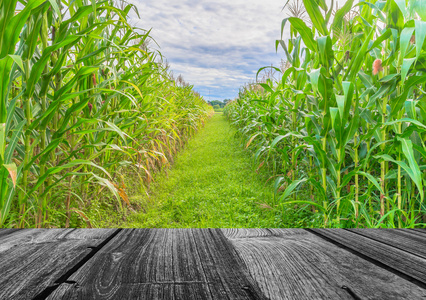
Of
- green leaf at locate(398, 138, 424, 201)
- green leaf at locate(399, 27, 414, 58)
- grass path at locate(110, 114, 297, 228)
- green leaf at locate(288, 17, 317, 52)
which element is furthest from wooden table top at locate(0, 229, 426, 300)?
grass path at locate(110, 114, 297, 228)

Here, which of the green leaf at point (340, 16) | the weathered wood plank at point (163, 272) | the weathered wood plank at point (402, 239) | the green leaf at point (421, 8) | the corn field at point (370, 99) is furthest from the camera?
the green leaf at point (340, 16)

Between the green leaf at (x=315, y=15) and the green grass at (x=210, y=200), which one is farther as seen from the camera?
the green grass at (x=210, y=200)

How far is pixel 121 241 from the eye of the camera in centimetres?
54

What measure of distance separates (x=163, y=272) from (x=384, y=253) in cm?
38

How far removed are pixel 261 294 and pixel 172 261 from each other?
15 cm

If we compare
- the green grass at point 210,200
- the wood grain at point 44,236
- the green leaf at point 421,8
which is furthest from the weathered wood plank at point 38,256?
the green grass at point 210,200

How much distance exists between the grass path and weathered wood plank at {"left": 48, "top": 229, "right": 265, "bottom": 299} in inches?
74.8

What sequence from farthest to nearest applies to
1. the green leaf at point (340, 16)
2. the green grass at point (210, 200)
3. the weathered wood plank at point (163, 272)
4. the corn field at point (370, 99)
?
1. the green grass at point (210, 200)
2. the green leaf at point (340, 16)
3. the corn field at point (370, 99)
4. the weathered wood plank at point (163, 272)

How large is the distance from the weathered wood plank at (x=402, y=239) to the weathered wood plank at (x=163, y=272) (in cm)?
32

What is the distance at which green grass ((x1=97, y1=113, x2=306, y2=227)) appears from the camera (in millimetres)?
2443

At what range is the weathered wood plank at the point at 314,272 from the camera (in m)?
0.36

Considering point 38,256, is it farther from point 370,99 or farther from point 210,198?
point 210,198

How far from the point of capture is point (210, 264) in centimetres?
43

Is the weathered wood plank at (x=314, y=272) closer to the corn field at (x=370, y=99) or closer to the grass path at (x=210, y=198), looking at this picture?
the corn field at (x=370, y=99)
